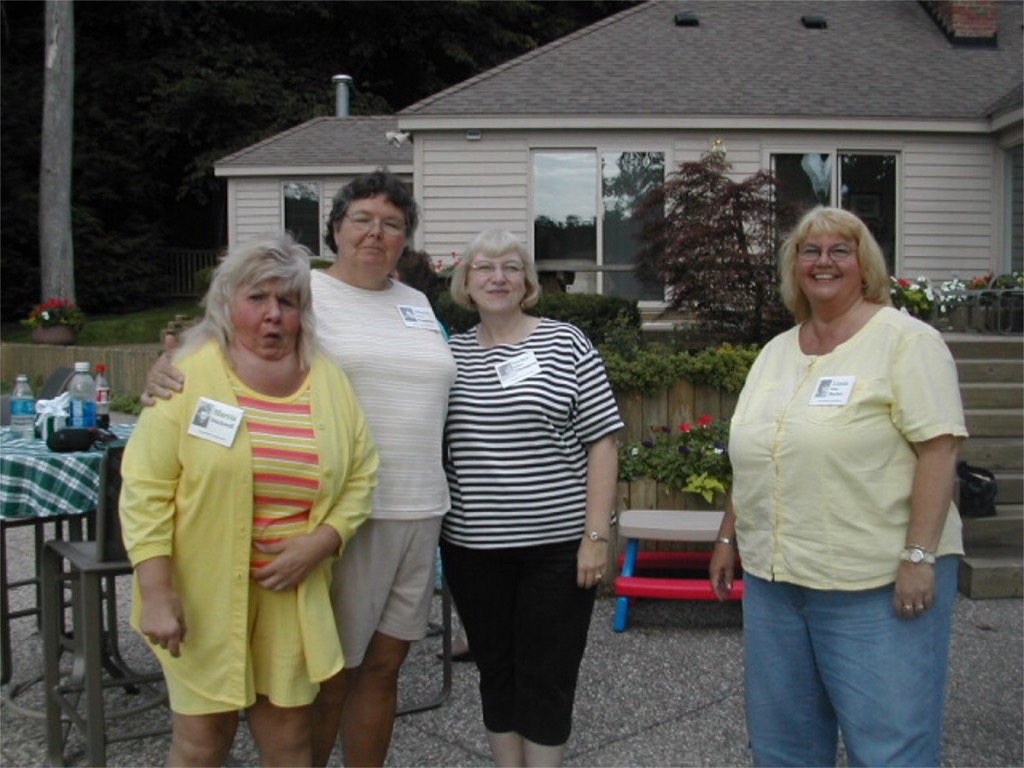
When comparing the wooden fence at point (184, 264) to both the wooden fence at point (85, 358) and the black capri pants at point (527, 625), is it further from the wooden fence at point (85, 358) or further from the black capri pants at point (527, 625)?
the black capri pants at point (527, 625)

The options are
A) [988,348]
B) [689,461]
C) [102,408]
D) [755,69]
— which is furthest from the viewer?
[755,69]

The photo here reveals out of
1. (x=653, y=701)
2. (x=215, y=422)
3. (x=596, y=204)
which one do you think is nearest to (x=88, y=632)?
(x=215, y=422)

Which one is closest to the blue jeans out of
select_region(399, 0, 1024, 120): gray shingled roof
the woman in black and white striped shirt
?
the woman in black and white striped shirt

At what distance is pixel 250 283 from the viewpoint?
253 centimetres

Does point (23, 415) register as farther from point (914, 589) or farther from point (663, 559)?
point (914, 589)

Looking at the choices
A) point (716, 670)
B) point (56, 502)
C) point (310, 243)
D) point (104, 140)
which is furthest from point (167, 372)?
point (104, 140)

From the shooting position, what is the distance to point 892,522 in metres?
2.40

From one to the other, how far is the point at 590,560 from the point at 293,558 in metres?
0.83

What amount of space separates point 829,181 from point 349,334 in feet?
35.0

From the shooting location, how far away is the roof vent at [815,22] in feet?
46.4

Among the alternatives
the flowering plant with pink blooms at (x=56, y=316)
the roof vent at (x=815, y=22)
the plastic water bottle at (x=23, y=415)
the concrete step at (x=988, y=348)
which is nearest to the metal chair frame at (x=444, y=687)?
the plastic water bottle at (x=23, y=415)

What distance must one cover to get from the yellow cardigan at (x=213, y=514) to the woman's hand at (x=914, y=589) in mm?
1289

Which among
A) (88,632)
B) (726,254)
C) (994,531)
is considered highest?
(726,254)

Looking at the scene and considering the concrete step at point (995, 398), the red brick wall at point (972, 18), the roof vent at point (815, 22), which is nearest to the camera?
the concrete step at point (995, 398)
